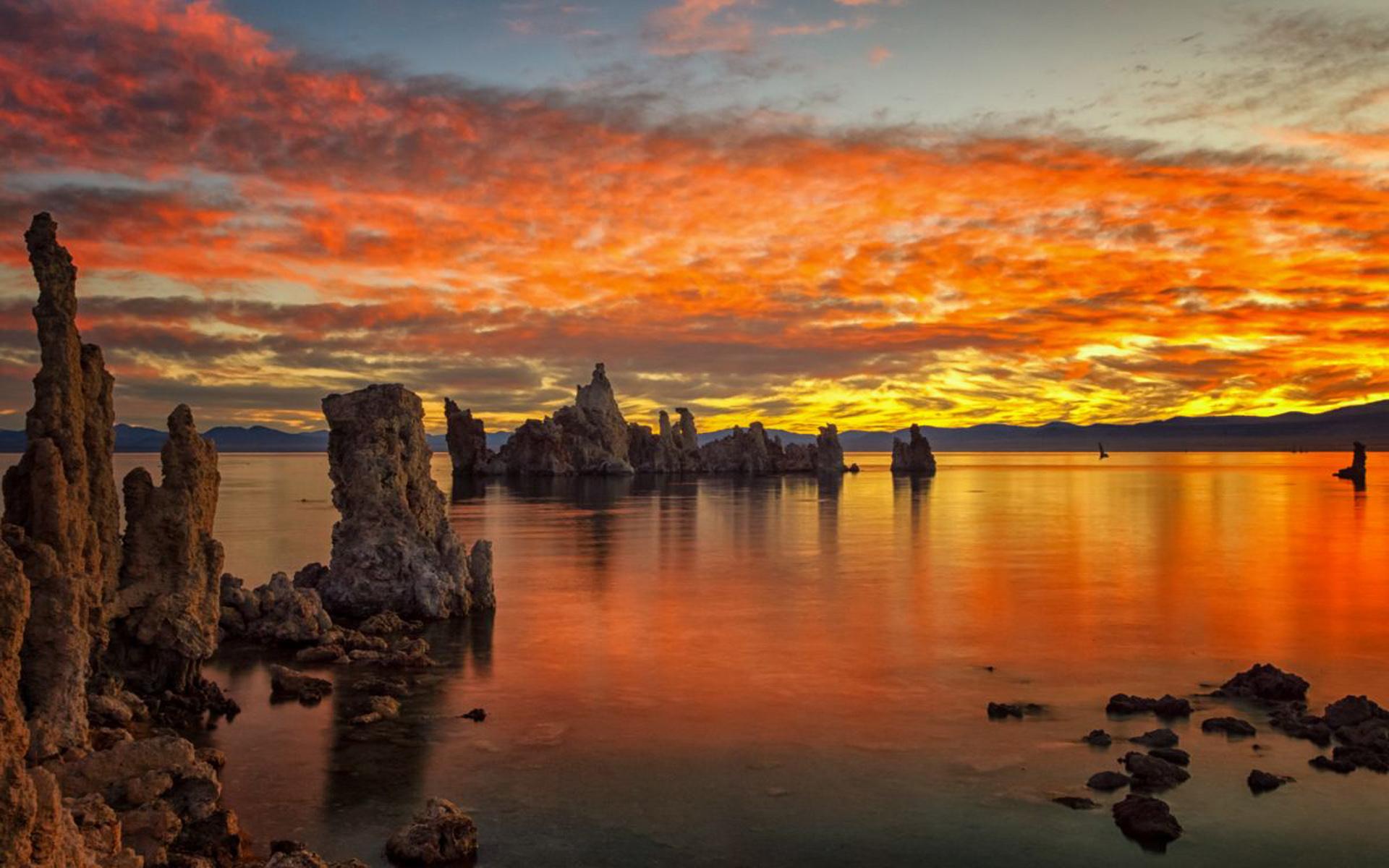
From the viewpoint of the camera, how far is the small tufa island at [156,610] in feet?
39.8

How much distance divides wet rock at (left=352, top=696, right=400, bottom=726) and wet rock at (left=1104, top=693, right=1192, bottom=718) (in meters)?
13.6

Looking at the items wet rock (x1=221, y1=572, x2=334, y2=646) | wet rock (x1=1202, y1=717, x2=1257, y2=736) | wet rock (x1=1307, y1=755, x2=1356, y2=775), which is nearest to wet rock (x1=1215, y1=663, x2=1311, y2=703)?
wet rock (x1=1202, y1=717, x2=1257, y2=736)

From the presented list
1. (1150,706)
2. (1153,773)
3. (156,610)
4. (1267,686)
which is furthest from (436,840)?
(1267,686)

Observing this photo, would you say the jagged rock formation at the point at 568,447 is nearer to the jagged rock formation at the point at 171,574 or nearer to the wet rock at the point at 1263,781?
the jagged rock formation at the point at 171,574

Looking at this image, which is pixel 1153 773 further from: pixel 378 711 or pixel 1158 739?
pixel 378 711

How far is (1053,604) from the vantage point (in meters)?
33.1

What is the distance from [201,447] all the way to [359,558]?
8.05 metres

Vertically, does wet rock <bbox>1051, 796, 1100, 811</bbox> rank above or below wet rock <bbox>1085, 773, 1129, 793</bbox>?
below

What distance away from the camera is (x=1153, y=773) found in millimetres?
16047

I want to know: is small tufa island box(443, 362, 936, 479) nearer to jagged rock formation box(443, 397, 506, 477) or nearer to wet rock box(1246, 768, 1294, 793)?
jagged rock formation box(443, 397, 506, 477)

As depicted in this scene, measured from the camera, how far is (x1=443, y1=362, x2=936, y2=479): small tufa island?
15962cm

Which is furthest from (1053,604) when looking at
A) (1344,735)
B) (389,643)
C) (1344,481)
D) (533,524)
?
(1344,481)

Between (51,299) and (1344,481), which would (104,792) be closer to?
(51,299)

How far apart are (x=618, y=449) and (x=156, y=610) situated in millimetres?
145119
